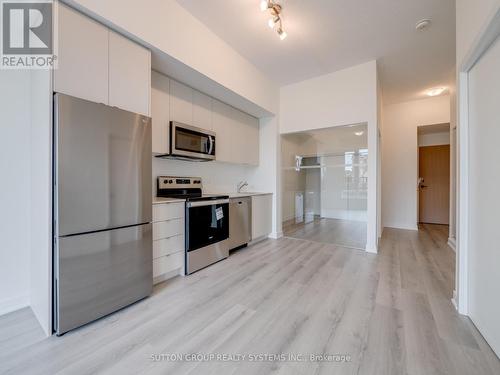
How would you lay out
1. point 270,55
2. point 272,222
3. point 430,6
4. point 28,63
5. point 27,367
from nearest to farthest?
point 27,367, point 28,63, point 430,6, point 270,55, point 272,222

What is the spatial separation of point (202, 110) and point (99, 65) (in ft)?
4.90

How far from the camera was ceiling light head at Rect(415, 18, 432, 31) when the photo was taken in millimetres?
2436

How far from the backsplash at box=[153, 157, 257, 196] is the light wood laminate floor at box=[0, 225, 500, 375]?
140 cm

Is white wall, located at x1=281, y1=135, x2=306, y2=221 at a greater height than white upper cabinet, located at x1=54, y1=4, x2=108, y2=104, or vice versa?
white upper cabinet, located at x1=54, y1=4, x2=108, y2=104

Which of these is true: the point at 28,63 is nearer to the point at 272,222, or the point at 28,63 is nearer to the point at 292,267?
the point at 292,267

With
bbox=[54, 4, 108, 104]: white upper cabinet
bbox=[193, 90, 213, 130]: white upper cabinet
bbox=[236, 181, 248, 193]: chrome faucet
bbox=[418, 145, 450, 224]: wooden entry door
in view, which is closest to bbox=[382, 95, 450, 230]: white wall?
bbox=[418, 145, 450, 224]: wooden entry door

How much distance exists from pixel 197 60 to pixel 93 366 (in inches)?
107

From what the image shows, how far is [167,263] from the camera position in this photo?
7.47 ft

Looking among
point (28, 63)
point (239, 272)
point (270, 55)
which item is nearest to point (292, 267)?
point (239, 272)

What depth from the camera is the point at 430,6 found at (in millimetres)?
2221

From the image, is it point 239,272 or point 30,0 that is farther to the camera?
point 239,272

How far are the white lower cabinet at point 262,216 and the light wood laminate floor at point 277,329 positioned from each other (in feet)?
3.90

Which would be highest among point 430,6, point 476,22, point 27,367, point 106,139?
point 430,6

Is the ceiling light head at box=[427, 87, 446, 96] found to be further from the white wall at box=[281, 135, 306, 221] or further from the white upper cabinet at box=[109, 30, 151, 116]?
the white upper cabinet at box=[109, 30, 151, 116]
